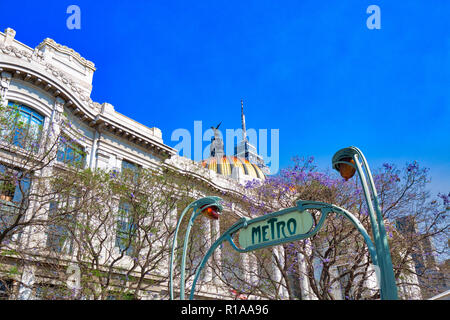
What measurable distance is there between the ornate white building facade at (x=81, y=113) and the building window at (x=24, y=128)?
0.40ft

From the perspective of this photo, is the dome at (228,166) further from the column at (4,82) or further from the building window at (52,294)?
the building window at (52,294)

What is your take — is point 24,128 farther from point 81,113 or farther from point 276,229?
point 276,229

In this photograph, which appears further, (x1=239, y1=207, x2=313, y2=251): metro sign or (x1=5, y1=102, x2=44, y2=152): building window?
(x1=5, y1=102, x2=44, y2=152): building window

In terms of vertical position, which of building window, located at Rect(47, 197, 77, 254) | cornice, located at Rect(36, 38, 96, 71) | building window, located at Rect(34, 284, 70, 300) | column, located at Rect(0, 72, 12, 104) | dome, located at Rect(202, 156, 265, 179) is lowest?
building window, located at Rect(34, 284, 70, 300)

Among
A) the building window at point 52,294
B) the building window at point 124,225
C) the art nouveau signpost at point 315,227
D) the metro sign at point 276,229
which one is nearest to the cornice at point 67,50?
the building window at point 124,225

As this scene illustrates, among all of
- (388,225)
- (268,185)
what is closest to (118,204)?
(268,185)

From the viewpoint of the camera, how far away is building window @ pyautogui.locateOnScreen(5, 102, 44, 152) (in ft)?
50.8

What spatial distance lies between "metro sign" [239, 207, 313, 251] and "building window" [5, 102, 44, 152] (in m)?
11.8

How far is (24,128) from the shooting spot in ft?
51.5

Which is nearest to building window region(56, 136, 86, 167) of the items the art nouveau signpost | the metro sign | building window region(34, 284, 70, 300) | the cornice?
building window region(34, 284, 70, 300)

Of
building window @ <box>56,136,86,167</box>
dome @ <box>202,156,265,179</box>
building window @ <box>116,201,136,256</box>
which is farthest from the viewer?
dome @ <box>202,156,265,179</box>

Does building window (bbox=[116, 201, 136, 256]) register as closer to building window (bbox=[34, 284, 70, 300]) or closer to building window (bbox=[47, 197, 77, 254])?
building window (bbox=[47, 197, 77, 254])

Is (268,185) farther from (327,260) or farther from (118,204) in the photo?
(118,204)
